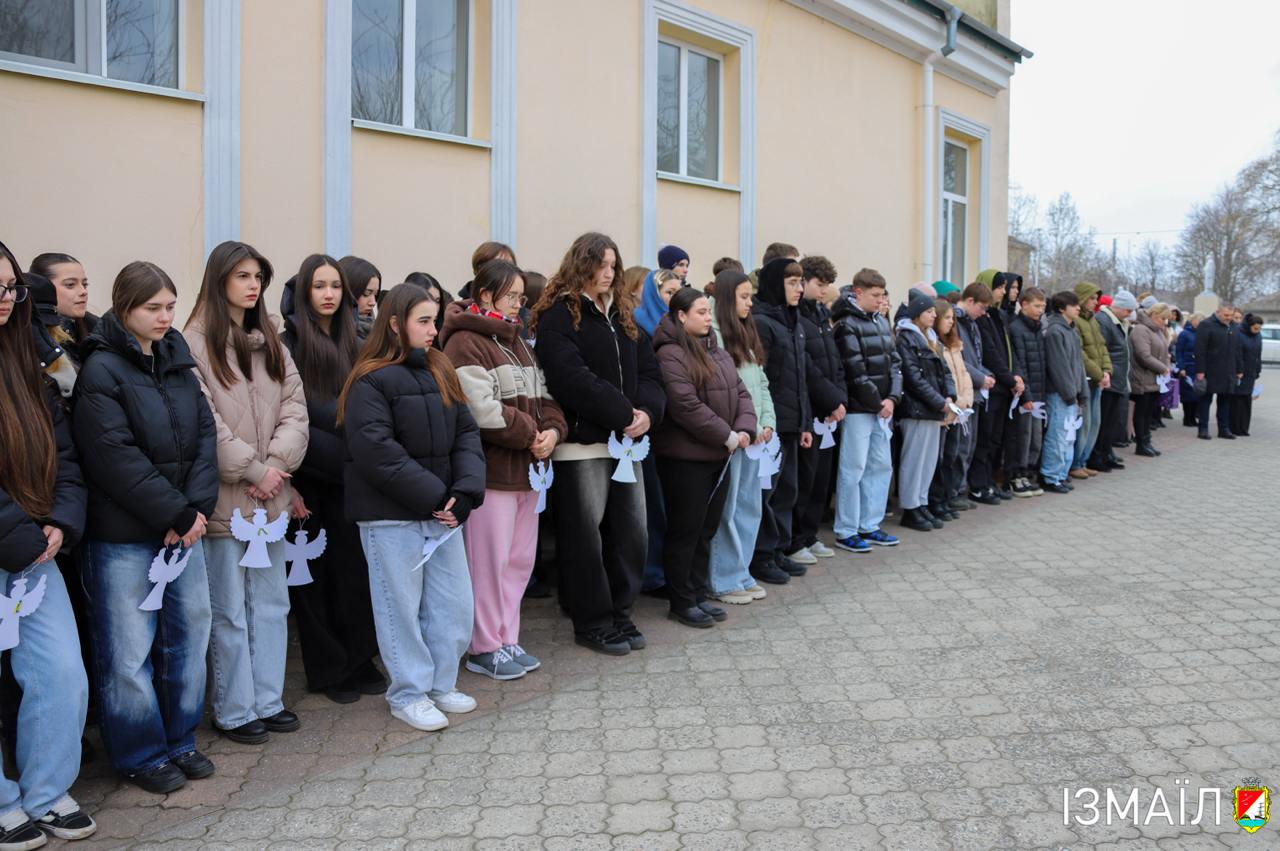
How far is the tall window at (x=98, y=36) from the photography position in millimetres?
5234

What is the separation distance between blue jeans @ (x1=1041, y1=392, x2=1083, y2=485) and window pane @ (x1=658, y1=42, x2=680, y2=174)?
4.33 m

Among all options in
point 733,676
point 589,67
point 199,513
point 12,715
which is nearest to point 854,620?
point 733,676

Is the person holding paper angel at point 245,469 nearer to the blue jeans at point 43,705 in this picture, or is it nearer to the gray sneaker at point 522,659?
the blue jeans at point 43,705

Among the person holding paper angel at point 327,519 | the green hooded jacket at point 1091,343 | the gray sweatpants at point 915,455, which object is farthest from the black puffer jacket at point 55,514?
the green hooded jacket at point 1091,343

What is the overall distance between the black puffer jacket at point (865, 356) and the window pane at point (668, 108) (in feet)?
8.80

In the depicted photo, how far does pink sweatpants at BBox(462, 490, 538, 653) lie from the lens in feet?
14.9

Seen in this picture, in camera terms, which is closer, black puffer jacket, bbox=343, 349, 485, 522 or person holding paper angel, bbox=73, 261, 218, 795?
person holding paper angel, bbox=73, 261, 218, 795

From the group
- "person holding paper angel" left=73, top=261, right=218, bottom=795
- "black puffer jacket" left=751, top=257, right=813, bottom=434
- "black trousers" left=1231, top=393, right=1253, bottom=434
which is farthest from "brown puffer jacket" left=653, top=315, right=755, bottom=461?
"black trousers" left=1231, top=393, right=1253, bottom=434

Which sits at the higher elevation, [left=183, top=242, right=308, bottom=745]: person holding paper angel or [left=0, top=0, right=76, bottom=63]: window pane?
[left=0, top=0, right=76, bottom=63]: window pane

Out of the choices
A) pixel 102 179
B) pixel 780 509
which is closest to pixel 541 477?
pixel 780 509

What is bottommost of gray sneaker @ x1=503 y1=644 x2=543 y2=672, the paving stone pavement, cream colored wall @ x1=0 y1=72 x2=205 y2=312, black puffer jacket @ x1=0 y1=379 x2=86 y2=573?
the paving stone pavement

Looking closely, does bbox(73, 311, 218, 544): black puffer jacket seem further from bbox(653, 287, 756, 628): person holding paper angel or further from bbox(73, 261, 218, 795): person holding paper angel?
bbox(653, 287, 756, 628): person holding paper angel

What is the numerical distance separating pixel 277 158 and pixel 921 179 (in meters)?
8.41

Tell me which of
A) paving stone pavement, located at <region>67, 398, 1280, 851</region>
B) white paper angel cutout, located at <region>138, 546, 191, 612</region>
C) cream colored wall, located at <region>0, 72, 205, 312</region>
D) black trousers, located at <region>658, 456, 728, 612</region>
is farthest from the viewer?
black trousers, located at <region>658, 456, 728, 612</region>
